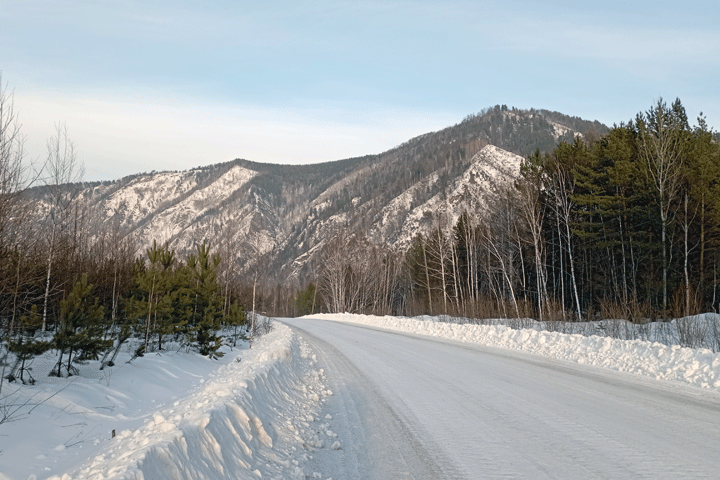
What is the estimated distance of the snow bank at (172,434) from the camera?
4125 mm

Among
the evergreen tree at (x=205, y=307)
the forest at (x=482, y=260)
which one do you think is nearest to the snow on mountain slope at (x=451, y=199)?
the forest at (x=482, y=260)

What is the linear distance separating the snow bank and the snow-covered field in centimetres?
2

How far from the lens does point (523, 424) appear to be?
20.7ft

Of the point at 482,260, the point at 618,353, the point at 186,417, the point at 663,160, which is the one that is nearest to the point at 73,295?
the point at 186,417

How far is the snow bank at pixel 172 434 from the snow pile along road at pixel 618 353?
7460 mm

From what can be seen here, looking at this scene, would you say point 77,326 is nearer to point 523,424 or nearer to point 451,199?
point 523,424

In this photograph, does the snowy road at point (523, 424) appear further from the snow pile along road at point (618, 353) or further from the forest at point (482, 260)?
the forest at point (482, 260)

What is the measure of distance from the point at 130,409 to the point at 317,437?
4.37 m

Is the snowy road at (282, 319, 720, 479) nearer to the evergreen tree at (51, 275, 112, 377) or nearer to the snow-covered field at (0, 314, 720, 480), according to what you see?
the snow-covered field at (0, 314, 720, 480)

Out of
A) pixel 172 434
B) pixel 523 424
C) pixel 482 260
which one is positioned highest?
pixel 482 260

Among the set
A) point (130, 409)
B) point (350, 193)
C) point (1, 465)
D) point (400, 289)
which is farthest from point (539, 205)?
point (350, 193)

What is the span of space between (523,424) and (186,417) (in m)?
4.45

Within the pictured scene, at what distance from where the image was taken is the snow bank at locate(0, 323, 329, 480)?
412 cm

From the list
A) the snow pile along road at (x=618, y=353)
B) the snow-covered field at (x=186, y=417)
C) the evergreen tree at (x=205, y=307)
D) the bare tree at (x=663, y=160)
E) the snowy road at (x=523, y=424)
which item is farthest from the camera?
the bare tree at (x=663, y=160)
